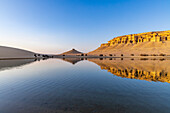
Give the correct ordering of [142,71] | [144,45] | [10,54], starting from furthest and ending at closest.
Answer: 1. [144,45]
2. [10,54]
3. [142,71]

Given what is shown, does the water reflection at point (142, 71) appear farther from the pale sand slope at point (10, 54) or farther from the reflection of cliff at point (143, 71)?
the pale sand slope at point (10, 54)

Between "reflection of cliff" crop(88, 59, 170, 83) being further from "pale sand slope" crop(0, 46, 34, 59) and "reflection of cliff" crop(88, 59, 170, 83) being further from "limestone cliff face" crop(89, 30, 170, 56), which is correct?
"limestone cliff face" crop(89, 30, 170, 56)

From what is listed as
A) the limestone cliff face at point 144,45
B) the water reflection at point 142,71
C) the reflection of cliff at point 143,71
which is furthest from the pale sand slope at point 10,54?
the limestone cliff face at point 144,45

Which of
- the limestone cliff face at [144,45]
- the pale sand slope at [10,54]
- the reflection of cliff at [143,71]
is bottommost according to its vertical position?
the reflection of cliff at [143,71]

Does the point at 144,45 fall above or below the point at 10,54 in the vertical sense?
above

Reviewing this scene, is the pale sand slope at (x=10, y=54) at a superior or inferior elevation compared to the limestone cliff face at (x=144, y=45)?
inferior

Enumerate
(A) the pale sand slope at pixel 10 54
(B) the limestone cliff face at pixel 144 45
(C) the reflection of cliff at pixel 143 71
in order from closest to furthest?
(C) the reflection of cliff at pixel 143 71 → (A) the pale sand slope at pixel 10 54 → (B) the limestone cliff face at pixel 144 45

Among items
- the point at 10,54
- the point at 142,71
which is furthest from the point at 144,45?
the point at 10,54

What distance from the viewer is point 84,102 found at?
645 cm

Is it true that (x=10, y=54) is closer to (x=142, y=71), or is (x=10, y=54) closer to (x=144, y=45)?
(x=142, y=71)

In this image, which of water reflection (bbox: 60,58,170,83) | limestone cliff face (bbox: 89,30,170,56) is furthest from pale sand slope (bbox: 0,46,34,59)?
limestone cliff face (bbox: 89,30,170,56)

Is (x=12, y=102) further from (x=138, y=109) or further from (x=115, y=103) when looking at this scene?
(x=138, y=109)

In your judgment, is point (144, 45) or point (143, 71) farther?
point (144, 45)

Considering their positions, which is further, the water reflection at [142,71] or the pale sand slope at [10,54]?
the pale sand slope at [10,54]
